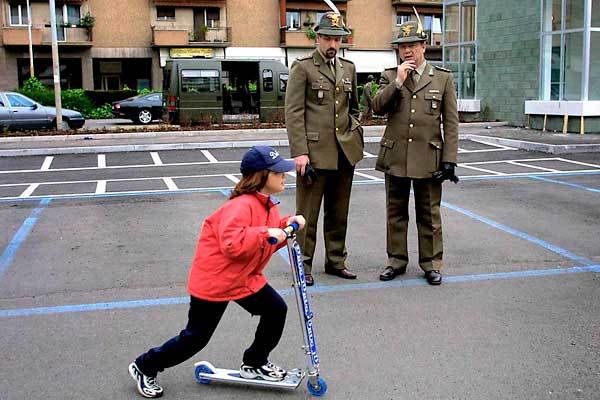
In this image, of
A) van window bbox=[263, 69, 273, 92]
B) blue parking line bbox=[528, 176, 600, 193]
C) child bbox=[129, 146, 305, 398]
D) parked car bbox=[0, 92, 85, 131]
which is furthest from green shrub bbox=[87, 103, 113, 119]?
child bbox=[129, 146, 305, 398]

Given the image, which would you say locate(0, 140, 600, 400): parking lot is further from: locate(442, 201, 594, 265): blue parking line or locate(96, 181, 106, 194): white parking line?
locate(96, 181, 106, 194): white parking line

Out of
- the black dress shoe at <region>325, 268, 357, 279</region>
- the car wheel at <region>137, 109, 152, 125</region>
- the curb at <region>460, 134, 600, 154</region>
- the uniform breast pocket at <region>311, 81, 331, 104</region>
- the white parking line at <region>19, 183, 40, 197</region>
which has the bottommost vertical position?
the black dress shoe at <region>325, 268, 357, 279</region>

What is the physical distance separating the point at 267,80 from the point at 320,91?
20.7 m

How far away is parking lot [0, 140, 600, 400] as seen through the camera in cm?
425

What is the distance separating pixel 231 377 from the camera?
13.6 ft

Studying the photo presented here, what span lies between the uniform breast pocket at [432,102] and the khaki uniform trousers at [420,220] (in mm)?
604

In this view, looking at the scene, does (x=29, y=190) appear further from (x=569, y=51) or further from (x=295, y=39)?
(x=295, y=39)

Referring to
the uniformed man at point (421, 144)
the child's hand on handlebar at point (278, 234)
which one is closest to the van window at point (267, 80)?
the uniformed man at point (421, 144)

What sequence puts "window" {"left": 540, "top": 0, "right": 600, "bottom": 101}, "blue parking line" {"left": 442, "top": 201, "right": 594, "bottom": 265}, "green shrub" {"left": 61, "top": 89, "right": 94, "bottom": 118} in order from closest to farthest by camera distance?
"blue parking line" {"left": 442, "top": 201, "right": 594, "bottom": 265}, "window" {"left": 540, "top": 0, "right": 600, "bottom": 101}, "green shrub" {"left": 61, "top": 89, "right": 94, "bottom": 118}

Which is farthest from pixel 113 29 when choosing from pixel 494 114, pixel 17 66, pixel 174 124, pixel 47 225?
pixel 47 225

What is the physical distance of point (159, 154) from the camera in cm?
1758

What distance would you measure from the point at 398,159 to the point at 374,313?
1489mm

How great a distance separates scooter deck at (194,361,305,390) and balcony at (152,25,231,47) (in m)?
42.0

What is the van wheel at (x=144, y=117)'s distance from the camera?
30.9 metres
